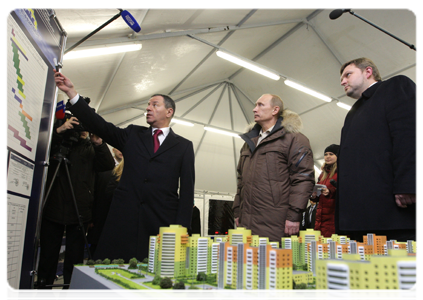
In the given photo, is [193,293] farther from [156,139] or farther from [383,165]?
[156,139]

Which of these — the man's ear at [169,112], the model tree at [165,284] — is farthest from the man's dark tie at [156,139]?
the model tree at [165,284]

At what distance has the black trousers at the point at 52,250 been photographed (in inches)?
98.7

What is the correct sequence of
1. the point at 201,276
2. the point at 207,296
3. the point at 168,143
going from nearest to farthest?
the point at 207,296 → the point at 201,276 → the point at 168,143

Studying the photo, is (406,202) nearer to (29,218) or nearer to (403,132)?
(403,132)

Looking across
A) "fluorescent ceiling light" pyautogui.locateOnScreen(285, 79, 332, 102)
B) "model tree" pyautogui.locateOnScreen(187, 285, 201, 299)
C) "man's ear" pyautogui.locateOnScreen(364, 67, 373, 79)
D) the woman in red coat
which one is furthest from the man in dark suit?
"fluorescent ceiling light" pyautogui.locateOnScreen(285, 79, 332, 102)

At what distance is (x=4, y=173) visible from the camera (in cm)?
154

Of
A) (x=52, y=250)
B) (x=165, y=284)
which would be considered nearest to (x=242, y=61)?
(x=52, y=250)

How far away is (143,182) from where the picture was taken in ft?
6.95

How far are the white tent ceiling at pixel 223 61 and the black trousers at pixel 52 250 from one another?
2572 mm

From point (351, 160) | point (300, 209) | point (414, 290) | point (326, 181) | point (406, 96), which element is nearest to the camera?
point (414, 290)

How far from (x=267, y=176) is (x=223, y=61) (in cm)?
697

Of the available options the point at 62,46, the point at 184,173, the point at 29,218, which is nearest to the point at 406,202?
the point at 184,173

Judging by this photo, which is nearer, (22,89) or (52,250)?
(22,89)

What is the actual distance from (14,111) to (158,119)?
1.00 m
